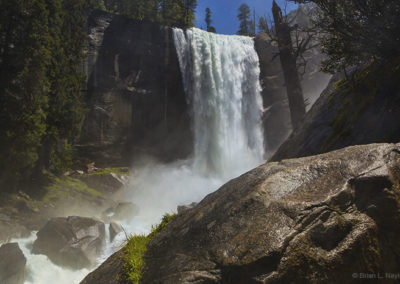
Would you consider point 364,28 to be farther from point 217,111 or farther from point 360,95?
point 217,111

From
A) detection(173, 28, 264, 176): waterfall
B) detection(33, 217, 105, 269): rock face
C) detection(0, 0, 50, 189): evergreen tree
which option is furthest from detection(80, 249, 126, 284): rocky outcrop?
detection(173, 28, 264, 176): waterfall

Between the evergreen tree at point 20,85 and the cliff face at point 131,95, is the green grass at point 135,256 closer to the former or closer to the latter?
the evergreen tree at point 20,85

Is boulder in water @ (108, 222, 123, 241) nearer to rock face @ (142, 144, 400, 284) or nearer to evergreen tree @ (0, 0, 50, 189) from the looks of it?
evergreen tree @ (0, 0, 50, 189)

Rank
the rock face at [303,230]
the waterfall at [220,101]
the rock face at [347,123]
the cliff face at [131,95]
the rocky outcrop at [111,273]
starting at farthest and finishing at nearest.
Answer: the waterfall at [220,101] < the cliff face at [131,95] < the rock face at [347,123] < the rocky outcrop at [111,273] < the rock face at [303,230]

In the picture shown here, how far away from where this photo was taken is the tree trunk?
9.30 meters

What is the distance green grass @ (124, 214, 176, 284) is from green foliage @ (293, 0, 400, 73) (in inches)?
198

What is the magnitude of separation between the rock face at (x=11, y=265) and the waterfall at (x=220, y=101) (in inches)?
714

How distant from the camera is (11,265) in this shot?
9016 mm

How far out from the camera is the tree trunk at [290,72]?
930cm

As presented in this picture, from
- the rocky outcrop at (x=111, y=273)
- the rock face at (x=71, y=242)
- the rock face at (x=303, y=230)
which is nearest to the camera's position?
the rock face at (x=303, y=230)

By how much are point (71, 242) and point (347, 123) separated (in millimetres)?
10871

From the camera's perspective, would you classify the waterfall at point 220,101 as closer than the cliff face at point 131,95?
No

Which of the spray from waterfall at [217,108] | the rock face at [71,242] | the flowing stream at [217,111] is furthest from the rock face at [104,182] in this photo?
the rock face at [71,242]

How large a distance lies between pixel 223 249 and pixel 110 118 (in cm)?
2395
